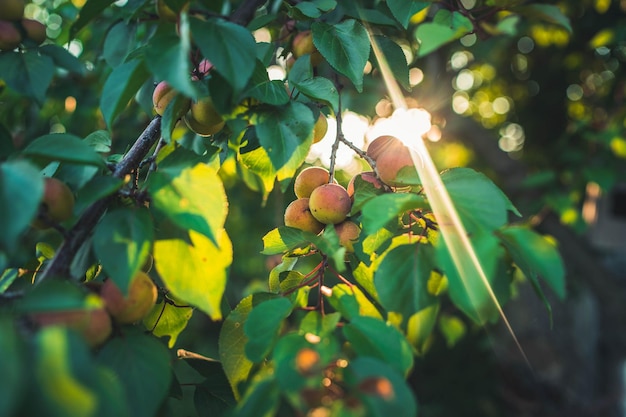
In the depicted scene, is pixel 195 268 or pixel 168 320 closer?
pixel 195 268

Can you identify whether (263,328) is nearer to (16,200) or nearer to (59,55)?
(16,200)

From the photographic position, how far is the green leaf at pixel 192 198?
0.49 m

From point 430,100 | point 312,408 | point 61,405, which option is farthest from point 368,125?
point 61,405

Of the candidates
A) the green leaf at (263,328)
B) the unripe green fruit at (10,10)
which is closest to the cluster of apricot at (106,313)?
the green leaf at (263,328)

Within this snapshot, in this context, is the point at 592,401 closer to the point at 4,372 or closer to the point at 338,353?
the point at 338,353

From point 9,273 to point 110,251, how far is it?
0.29 meters

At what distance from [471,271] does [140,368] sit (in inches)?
12.5

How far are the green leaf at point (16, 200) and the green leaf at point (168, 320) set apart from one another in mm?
334

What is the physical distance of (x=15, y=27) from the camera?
889mm

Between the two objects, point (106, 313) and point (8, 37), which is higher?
point (8, 37)

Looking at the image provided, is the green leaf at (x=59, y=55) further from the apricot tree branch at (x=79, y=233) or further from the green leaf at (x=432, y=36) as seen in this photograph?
the green leaf at (x=432, y=36)

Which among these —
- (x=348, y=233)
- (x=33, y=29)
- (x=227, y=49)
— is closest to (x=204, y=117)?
(x=227, y=49)

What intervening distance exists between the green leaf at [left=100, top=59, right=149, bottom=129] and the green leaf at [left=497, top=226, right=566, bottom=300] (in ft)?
1.40

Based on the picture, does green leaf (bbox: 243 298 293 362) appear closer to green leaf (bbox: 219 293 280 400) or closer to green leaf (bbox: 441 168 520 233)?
green leaf (bbox: 219 293 280 400)
